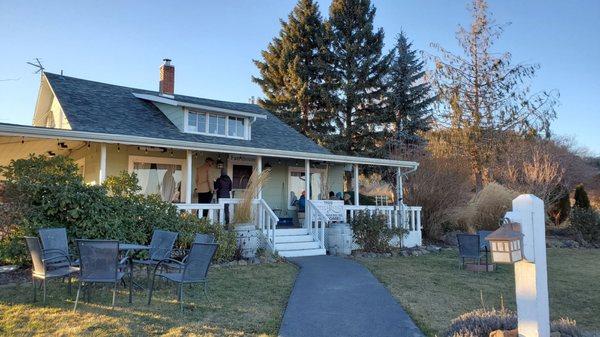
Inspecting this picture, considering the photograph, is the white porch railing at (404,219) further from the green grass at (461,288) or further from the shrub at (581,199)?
the shrub at (581,199)

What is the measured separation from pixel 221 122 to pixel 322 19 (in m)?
18.4

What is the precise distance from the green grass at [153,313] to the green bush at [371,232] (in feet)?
17.8

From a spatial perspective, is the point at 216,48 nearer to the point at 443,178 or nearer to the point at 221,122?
the point at 221,122

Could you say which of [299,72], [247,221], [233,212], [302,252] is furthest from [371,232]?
[299,72]

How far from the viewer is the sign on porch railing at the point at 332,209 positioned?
40.8ft

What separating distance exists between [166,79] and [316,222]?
890 centimetres

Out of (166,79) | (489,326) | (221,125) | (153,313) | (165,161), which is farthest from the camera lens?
(166,79)

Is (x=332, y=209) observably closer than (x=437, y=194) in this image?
Yes

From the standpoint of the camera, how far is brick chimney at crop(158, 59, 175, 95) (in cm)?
1666

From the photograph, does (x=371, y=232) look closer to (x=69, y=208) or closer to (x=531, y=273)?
(x=69, y=208)

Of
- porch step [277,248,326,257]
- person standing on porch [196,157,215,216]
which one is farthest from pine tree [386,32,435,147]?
person standing on porch [196,157,215,216]

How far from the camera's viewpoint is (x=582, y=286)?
829 centimetres

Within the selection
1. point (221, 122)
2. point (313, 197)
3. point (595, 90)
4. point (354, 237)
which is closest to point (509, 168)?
point (595, 90)

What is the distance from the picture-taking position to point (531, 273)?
325cm
